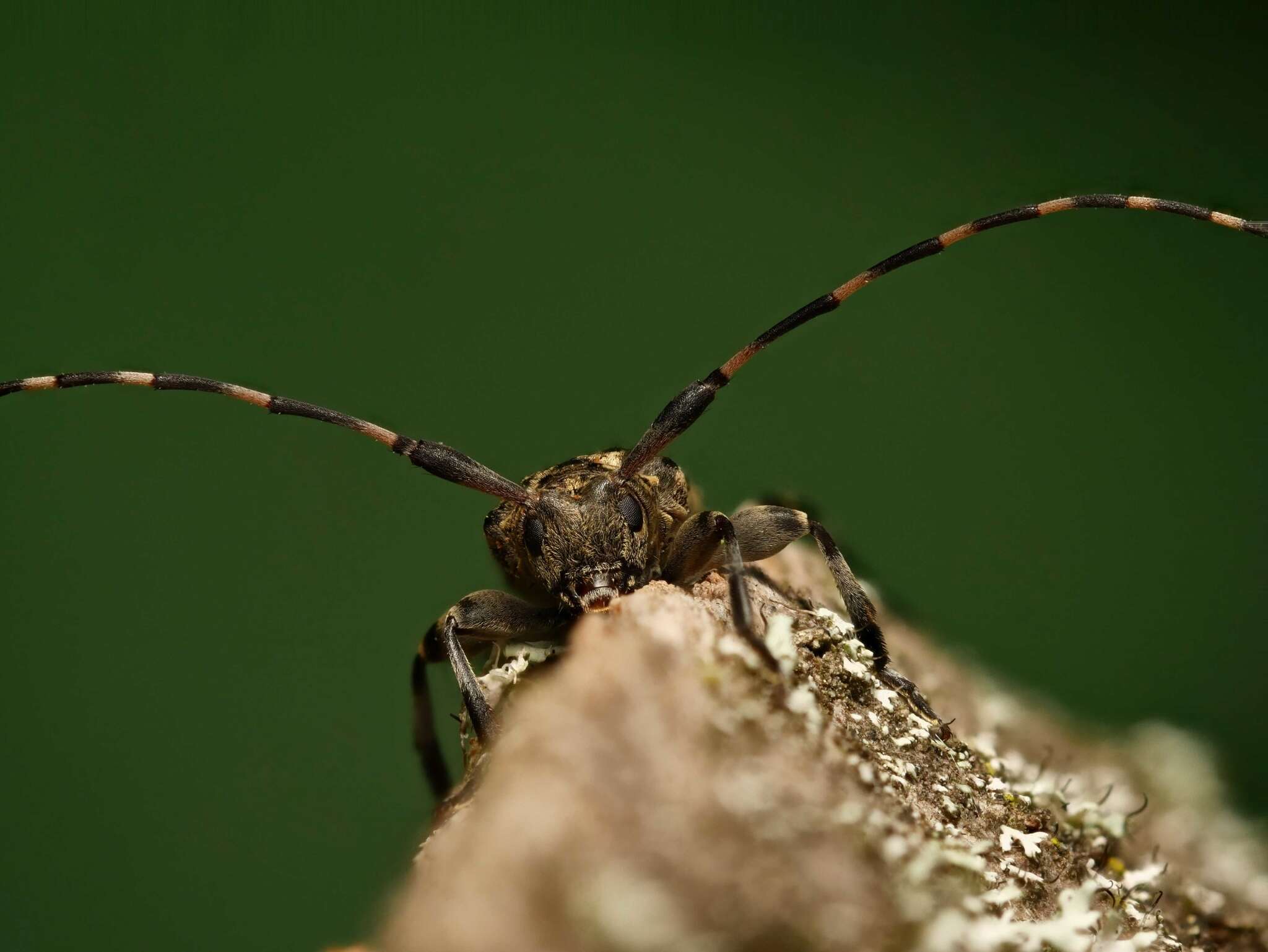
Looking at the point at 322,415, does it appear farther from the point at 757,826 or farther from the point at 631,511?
the point at 757,826

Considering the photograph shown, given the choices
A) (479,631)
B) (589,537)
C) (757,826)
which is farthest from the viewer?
(479,631)

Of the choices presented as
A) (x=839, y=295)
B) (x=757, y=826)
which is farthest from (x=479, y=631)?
(x=757, y=826)

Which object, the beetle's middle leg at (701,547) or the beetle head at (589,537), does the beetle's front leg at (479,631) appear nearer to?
the beetle head at (589,537)

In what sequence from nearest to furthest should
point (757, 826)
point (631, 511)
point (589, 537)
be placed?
point (757, 826)
point (589, 537)
point (631, 511)

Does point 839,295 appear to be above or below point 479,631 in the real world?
above

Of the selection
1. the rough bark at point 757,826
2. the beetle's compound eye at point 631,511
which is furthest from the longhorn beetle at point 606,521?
the rough bark at point 757,826

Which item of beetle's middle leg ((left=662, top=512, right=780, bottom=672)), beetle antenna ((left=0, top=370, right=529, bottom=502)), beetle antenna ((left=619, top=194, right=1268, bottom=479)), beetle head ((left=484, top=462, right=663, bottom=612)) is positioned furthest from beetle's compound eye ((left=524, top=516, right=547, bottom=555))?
beetle's middle leg ((left=662, top=512, right=780, bottom=672))
